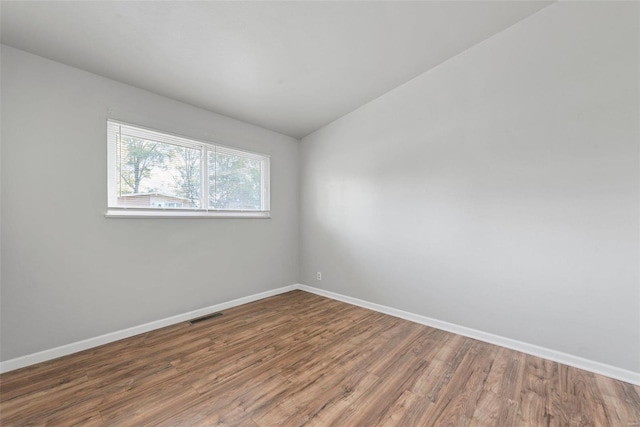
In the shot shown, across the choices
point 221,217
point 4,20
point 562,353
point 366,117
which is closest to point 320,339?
point 221,217

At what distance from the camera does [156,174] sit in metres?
2.74

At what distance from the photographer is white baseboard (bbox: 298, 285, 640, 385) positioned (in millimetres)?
1983

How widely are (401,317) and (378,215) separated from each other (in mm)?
1266

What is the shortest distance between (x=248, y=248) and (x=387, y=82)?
108 inches

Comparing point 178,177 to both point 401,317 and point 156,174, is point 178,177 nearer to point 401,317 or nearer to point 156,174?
point 156,174

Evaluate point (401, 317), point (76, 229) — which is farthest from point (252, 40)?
point (401, 317)

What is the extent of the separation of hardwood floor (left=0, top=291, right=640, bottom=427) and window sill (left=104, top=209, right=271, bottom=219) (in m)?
1.20

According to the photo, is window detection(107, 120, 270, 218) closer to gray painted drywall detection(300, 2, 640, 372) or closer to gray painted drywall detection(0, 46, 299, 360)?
gray painted drywall detection(0, 46, 299, 360)

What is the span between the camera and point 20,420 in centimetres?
152

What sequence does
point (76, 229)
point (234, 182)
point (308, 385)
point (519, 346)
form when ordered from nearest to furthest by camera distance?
point (308, 385) < point (76, 229) < point (519, 346) < point (234, 182)

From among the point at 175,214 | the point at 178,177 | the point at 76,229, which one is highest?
the point at 178,177

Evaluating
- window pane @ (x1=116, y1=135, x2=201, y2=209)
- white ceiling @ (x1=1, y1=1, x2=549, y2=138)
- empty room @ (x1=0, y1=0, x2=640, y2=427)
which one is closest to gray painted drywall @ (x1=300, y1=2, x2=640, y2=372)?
empty room @ (x1=0, y1=0, x2=640, y2=427)

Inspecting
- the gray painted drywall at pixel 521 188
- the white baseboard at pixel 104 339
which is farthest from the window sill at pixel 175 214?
the gray painted drywall at pixel 521 188

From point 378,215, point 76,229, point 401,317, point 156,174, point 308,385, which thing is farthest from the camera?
point 378,215
